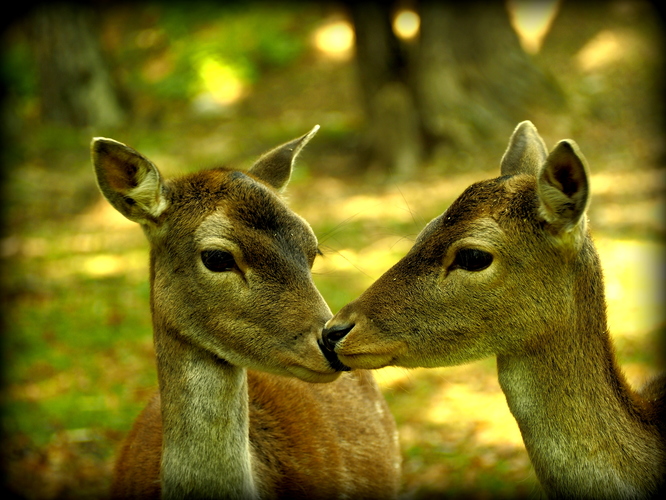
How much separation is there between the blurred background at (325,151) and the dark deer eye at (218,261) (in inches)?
29.9

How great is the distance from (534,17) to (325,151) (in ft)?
20.4

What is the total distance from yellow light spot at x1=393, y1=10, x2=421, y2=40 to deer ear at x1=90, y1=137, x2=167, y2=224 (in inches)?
437

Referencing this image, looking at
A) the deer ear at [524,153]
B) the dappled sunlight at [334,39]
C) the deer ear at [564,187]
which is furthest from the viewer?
the dappled sunlight at [334,39]

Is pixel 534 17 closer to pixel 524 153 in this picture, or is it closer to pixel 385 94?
pixel 385 94

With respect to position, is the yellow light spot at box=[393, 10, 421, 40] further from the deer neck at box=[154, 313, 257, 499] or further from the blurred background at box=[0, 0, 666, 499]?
the deer neck at box=[154, 313, 257, 499]

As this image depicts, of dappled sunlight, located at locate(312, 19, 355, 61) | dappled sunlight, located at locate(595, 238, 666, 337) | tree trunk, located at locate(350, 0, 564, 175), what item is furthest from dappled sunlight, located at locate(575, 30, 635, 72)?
dappled sunlight, located at locate(595, 238, 666, 337)

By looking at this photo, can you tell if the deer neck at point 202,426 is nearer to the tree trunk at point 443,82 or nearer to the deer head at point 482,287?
the deer head at point 482,287

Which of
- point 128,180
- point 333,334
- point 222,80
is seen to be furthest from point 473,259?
point 222,80

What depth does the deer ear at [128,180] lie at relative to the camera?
3.91 m

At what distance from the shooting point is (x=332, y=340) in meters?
3.71

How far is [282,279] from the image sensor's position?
3895mm

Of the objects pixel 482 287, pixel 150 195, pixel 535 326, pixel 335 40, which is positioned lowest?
pixel 535 326

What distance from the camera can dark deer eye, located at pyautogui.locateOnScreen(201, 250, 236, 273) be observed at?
3.91m

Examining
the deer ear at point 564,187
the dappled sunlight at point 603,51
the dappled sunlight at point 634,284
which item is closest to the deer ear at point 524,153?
the deer ear at point 564,187
